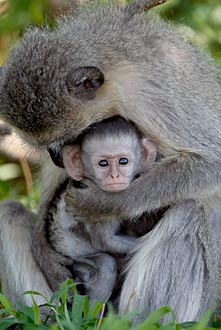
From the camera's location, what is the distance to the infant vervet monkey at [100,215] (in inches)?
266

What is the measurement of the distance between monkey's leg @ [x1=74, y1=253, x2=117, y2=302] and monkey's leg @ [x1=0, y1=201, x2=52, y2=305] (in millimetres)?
383

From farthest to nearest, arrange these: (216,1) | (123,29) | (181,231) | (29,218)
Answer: (216,1), (29,218), (123,29), (181,231)

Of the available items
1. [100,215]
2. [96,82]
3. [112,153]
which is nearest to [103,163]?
[112,153]

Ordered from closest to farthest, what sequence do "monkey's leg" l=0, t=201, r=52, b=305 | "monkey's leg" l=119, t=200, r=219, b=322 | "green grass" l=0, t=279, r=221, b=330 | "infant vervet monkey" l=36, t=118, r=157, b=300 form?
"green grass" l=0, t=279, r=221, b=330, "monkey's leg" l=119, t=200, r=219, b=322, "infant vervet monkey" l=36, t=118, r=157, b=300, "monkey's leg" l=0, t=201, r=52, b=305

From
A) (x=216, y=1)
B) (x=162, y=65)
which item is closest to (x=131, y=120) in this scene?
(x=162, y=65)

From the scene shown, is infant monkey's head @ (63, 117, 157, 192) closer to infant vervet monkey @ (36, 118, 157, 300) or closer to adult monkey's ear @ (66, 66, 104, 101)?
infant vervet monkey @ (36, 118, 157, 300)

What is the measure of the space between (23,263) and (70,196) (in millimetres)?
658

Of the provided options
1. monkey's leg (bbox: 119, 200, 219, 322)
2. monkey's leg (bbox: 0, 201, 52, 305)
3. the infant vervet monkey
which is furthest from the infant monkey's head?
monkey's leg (bbox: 0, 201, 52, 305)

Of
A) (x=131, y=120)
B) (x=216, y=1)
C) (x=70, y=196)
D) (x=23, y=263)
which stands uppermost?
(x=216, y=1)

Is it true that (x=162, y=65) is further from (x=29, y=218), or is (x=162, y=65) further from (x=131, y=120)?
(x=29, y=218)

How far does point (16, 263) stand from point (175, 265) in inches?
49.6

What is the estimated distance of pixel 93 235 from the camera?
23.1ft

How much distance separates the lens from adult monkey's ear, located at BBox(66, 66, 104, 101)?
658 cm

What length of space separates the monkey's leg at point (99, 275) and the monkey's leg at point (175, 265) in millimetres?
185
